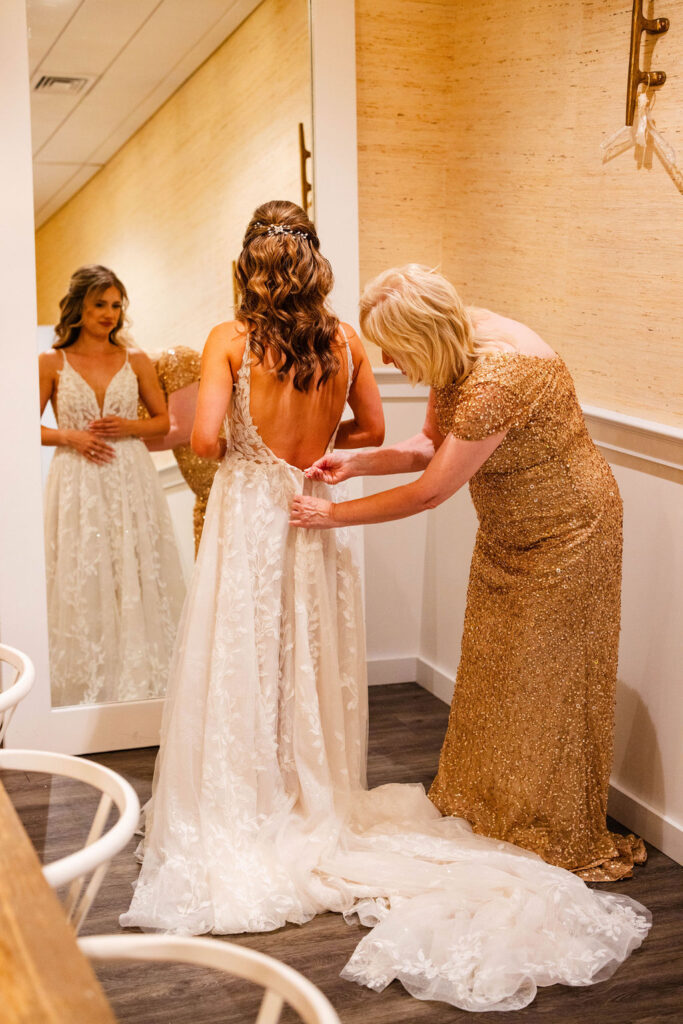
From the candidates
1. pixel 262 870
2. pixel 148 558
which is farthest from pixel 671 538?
pixel 148 558

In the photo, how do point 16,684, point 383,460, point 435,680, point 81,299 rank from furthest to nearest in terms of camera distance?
point 435,680
point 81,299
point 383,460
point 16,684

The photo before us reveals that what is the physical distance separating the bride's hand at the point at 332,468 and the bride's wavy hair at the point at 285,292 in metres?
0.20

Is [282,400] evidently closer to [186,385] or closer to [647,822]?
[186,385]

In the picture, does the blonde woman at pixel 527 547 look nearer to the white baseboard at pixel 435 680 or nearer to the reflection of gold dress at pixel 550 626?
the reflection of gold dress at pixel 550 626

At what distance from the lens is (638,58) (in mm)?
2773

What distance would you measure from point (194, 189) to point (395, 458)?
1108mm

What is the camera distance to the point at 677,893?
2.65 metres

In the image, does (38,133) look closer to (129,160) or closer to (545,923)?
(129,160)

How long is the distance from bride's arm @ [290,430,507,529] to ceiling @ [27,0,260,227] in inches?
50.0

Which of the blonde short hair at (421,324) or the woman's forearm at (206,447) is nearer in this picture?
the blonde short hair at (421,324)

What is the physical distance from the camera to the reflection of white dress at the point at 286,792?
2.48 metres

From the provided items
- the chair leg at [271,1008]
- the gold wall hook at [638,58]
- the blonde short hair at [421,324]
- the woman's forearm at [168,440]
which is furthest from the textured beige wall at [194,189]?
the chair leg at [271,1008]

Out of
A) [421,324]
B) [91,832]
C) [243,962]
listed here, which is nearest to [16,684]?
[91,832]

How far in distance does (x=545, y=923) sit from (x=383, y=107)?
2.78m
